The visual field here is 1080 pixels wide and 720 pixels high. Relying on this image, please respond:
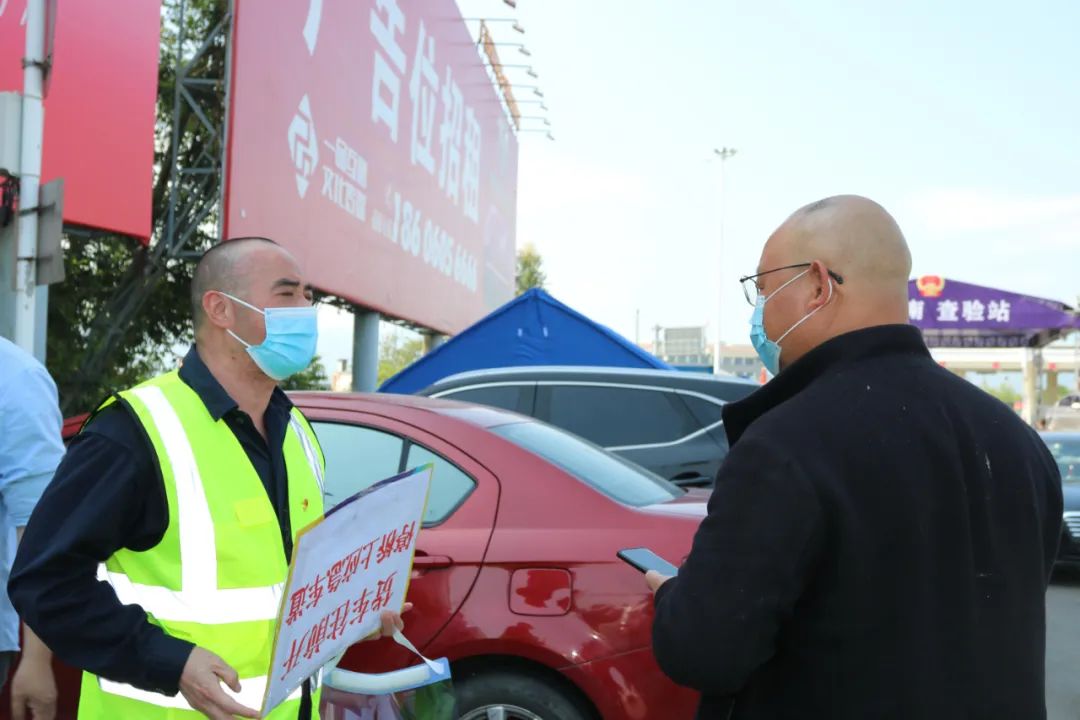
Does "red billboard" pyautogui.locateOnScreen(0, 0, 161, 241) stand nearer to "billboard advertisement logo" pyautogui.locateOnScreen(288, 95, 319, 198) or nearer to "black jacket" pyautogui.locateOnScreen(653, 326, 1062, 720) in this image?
"billboard advertisement logo" pyautogui.locateOnScreen(288, 95, 319, 198)

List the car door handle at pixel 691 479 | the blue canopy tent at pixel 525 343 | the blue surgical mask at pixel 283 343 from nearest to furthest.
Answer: the blue surgical mask at pixel 283 343 → the car door handle at pixel 691 479 → the blue canopy tent at pixel 525 343

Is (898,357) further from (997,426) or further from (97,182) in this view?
(97,182)

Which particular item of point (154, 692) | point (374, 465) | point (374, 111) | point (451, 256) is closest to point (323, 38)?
point (374, 111)

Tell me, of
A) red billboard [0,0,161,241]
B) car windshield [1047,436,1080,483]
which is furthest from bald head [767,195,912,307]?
car windshield [1047,436,1080,483]

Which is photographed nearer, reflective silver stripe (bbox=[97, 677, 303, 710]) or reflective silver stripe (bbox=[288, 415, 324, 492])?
reflective silver stripe (bbox=[97, 677, 303, 710])

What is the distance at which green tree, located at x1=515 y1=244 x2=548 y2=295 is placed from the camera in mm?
49250

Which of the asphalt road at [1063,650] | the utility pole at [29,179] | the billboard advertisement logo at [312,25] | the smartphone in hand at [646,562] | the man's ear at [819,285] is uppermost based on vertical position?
the billboard advertisement logo at [312,25]

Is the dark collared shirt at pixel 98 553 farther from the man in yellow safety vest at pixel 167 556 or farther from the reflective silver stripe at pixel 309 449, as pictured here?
→ the reflective silver stripe at pixel 309 449

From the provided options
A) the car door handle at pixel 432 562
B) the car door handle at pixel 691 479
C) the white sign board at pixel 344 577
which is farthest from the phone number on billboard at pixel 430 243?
the white sign board at pixel 344 577

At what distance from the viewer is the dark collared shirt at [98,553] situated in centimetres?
178

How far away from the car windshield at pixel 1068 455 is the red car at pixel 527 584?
29.7 ft

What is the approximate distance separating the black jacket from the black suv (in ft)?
14.4

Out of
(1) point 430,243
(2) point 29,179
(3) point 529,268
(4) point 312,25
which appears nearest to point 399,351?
(3) point 529,268

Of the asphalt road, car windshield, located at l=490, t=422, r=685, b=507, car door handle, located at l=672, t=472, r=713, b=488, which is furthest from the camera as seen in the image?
car door handle, located at l=672, t=472, r=713, b=488
